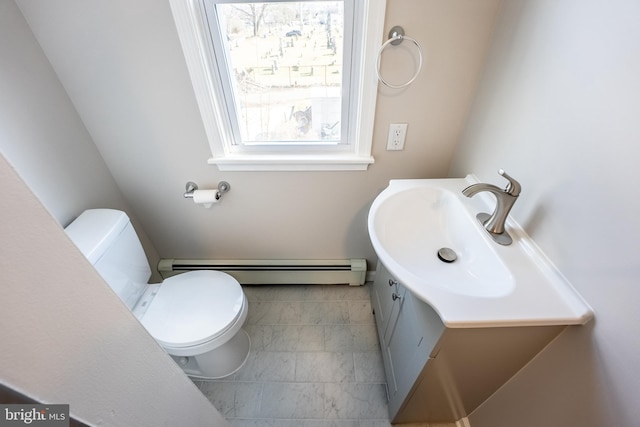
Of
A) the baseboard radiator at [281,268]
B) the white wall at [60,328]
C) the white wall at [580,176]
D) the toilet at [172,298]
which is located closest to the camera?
the white wall at [60,328]

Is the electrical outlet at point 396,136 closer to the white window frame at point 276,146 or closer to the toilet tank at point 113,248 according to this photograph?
the white window frame at point 276,146

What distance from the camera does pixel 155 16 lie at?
38.6 inches

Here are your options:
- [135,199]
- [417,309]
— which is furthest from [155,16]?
[417,309]

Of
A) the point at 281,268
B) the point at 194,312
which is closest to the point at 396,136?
the point at 281,268

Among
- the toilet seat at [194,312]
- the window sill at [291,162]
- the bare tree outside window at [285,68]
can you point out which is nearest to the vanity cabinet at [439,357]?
the window sill at [291,162]

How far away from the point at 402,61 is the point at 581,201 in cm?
74

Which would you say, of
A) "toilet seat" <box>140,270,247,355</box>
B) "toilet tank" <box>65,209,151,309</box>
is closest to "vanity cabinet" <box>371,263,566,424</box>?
"toilet seat" <box>140,270,247,355</box>

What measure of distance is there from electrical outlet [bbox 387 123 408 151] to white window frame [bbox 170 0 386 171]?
0.29 ft

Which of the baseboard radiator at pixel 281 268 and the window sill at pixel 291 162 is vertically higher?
the window sill at pixel 291 162

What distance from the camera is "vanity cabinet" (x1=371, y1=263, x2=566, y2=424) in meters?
0.77

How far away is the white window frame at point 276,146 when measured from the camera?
39.0 inches

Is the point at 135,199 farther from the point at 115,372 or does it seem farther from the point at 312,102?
the point at 115,372

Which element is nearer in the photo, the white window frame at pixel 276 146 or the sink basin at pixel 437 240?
the sink basin at pixel 437 240

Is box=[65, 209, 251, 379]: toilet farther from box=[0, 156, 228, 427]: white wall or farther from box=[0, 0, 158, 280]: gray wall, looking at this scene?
box=[0, 156, 228, 427]: white wall
